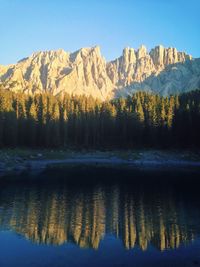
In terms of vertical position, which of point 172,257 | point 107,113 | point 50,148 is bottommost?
point 172,257

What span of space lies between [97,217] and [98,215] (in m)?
0.98

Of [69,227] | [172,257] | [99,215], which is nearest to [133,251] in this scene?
[172,257]

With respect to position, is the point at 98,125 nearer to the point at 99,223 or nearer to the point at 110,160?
the point at 110,160

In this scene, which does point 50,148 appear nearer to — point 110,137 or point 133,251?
point 110,137

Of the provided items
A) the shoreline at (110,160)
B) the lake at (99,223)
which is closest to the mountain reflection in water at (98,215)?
the lake at (99,223)

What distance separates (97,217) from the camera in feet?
129

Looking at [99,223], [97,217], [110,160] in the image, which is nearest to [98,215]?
[97,217]

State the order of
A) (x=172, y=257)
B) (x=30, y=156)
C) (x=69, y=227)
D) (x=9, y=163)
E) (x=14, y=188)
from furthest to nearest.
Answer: (x=30, y=156)
(x=9, y=163)
(x=14, y=188)
(x=69, y=227)
(x=172, y=257)

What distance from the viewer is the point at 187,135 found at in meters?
117

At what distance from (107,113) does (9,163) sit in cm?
5655

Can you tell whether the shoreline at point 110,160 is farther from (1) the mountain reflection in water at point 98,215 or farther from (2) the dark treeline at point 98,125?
(1) the mountain reflection in water at point 98,215

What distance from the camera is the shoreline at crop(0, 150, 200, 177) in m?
90.6

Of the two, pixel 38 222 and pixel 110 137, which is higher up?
pixel 110 137

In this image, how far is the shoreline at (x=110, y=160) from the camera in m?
90.6
